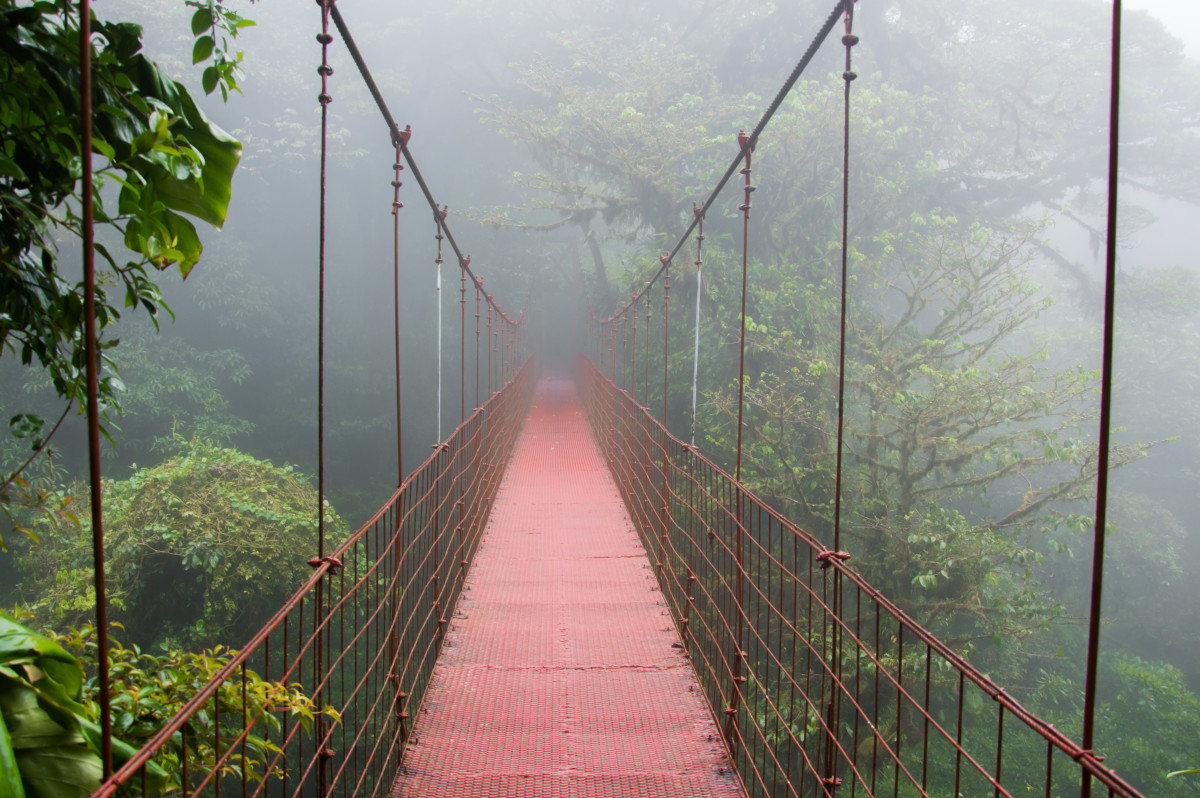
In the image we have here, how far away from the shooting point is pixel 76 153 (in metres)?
1.17

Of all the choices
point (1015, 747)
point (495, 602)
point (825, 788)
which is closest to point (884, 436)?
point (1015, 747)

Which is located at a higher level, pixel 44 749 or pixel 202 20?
pixel 202 20

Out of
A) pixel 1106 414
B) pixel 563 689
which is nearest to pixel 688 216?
pixel 563 689

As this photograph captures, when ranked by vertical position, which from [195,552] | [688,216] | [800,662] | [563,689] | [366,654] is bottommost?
[800,662]

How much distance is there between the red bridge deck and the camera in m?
1.63

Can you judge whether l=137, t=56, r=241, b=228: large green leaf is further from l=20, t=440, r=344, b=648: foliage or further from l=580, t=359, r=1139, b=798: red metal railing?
l=20, t=440, r=344, b=648: foliage

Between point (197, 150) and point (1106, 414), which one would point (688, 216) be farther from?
point (1106, 414)

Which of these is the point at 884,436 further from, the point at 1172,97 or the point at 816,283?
the point at 1172,97

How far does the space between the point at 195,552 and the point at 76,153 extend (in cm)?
433

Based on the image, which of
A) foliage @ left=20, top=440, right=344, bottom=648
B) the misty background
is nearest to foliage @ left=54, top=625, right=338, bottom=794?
foliage @ left=20, top=440, right=344, bottom=648

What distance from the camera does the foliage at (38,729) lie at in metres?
0.72

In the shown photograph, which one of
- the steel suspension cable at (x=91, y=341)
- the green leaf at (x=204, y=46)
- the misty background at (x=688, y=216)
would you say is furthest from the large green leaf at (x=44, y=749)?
the misty background at (x=688, y=216)

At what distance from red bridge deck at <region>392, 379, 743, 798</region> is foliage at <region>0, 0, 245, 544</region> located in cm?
109

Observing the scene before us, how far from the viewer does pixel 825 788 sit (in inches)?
50.0
